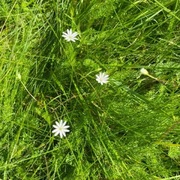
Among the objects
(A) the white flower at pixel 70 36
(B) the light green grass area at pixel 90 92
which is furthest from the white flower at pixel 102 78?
(A) the white flower at pixel 70 36

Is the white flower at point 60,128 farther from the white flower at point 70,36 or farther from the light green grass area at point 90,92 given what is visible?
the white flower at point 70,36

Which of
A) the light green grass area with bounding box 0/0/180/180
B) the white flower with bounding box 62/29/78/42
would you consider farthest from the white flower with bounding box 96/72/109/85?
the white flower with bounding box 62/29/78/42

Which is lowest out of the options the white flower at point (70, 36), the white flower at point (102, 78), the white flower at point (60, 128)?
the white flower at point (60, 128)

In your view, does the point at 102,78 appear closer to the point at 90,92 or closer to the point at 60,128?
the point at 90,92

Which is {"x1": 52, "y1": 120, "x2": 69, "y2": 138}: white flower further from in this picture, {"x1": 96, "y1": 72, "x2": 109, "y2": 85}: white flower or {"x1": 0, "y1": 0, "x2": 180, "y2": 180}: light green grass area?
{"x1": 96, "y1": 72, "x2": 109, "y2": 85}: white flower

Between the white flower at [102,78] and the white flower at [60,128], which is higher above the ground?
the white flower at [102,78]

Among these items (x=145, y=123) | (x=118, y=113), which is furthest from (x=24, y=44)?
(x=145, y=123)
